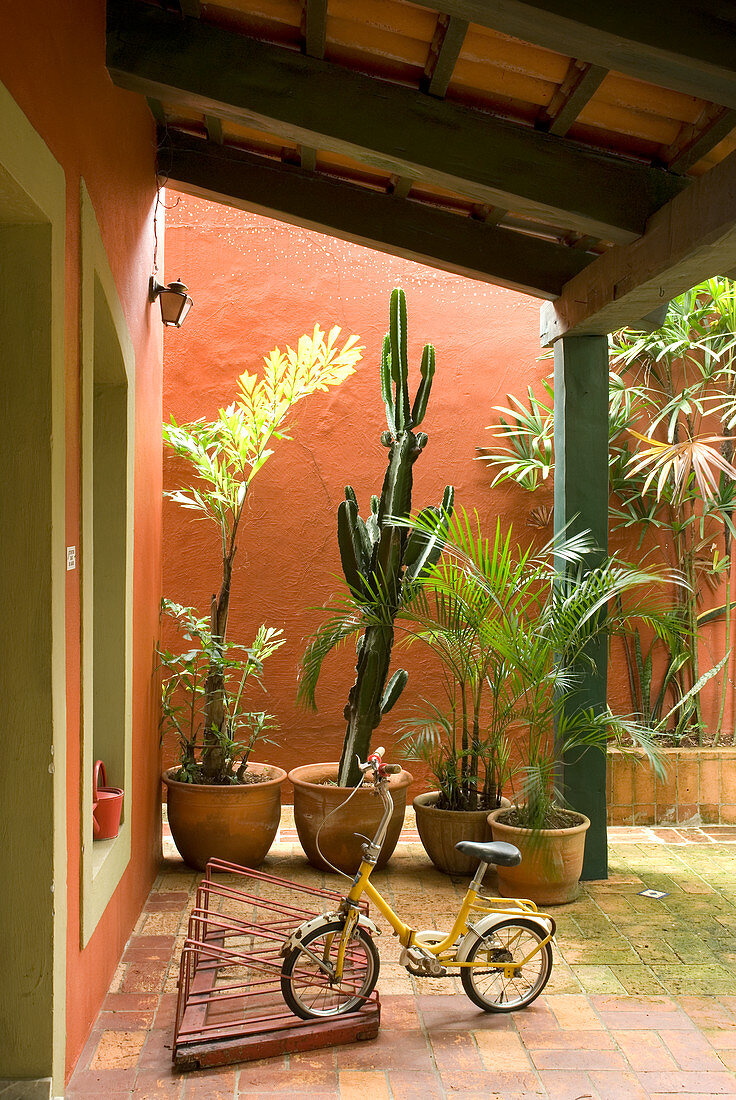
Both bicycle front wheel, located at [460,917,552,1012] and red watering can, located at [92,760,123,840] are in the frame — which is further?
red watering can, located at [92,760,123,840]

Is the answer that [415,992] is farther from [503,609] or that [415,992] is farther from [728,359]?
[728,359]

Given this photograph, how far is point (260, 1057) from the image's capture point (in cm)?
300

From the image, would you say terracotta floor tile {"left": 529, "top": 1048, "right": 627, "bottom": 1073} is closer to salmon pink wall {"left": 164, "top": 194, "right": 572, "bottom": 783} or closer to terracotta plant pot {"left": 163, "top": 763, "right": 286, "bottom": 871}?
terracotta plant pot {"left": 163, "top": 763, "right": 286, "bottom": 871}

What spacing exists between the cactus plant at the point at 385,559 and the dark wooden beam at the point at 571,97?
4.43 feet

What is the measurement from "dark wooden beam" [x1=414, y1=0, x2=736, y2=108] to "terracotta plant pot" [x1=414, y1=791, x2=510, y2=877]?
3.22 metres

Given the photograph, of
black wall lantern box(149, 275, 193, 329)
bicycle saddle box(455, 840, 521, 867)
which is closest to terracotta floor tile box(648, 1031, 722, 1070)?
bicycle saddle box(455, 840, 521, 867)

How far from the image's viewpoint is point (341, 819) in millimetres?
4629

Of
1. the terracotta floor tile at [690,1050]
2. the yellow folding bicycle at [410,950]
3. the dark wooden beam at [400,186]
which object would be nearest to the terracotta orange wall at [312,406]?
the dark wooden beam at [400,186]

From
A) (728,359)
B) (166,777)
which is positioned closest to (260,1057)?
(166,777)

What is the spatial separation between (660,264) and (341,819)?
109 inches

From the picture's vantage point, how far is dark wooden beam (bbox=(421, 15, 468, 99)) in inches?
120

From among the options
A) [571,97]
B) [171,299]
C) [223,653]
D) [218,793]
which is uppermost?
[571,97]

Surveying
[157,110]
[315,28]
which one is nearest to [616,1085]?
[315,28]

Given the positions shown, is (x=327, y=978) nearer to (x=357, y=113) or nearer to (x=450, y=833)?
(x=450, y=833)
